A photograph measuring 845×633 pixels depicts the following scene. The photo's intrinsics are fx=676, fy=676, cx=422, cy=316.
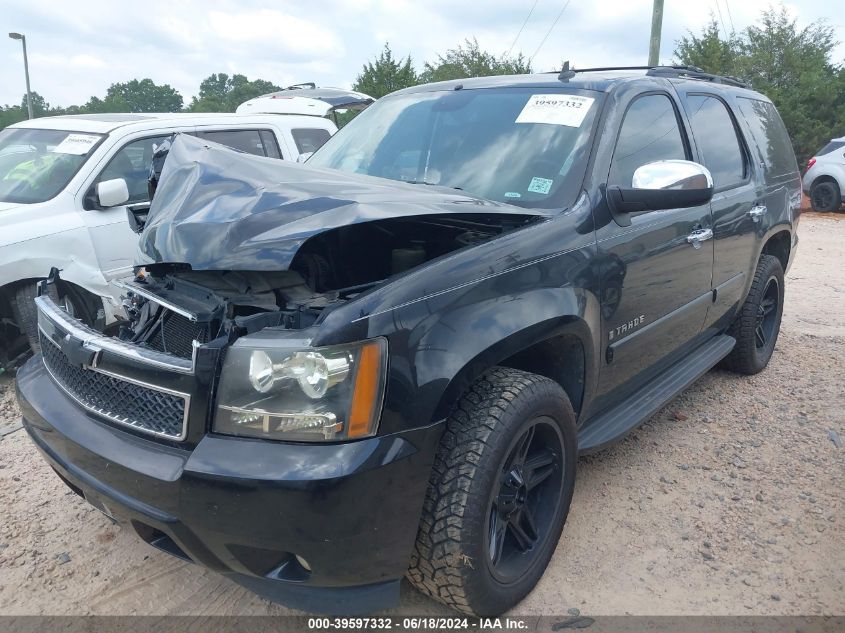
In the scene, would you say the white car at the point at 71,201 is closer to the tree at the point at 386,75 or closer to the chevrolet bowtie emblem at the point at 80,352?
the chevrolet bowtie emblem at the point at 80,352

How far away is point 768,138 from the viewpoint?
4.60 m

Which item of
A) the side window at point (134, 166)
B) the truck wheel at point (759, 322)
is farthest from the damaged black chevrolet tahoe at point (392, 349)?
the side window at point (134, 166)

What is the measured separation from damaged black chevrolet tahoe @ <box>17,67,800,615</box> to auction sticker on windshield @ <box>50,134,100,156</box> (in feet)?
8.68

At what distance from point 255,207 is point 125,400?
2.38ft

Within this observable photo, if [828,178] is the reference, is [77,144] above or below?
above

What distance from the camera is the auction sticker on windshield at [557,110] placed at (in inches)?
116

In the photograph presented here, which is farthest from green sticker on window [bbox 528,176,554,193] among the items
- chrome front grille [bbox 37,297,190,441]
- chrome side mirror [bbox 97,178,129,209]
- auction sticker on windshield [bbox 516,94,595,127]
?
chrome side mirror [bbox 97,178,129,209]

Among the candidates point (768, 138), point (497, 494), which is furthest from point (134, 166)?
point (768, 138)

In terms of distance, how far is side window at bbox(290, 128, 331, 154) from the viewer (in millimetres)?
6613

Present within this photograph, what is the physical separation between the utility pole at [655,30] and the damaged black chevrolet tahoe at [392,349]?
13.7 m

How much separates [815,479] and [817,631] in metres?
1.19

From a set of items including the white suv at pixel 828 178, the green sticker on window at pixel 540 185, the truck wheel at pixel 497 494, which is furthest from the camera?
the white suv at pixel 828 178

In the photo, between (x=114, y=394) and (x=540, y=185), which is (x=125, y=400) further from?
(x=540, y=185)

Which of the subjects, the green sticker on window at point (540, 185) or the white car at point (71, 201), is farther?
the white car at point (71, 201)
